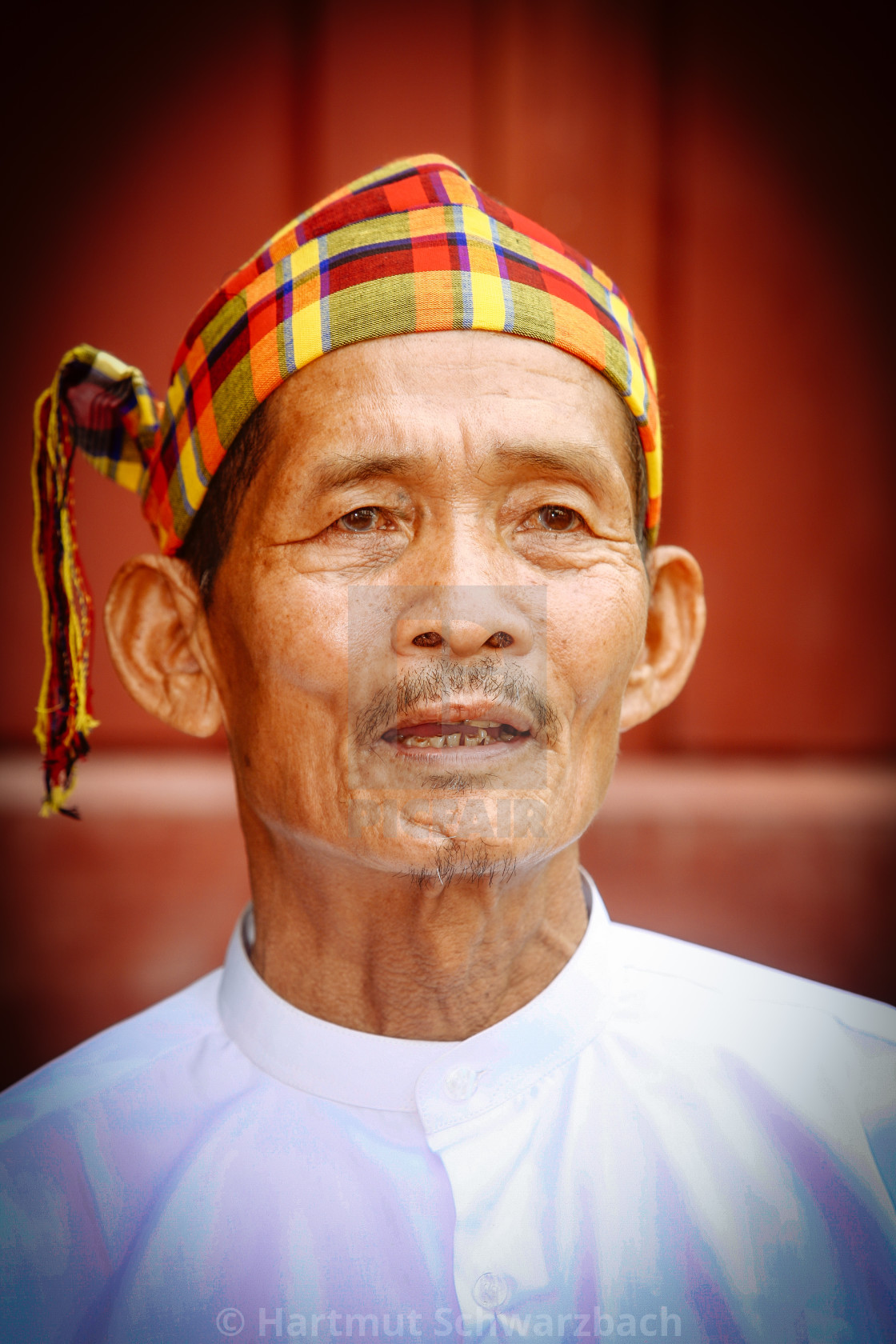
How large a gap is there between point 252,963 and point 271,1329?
1.91ft

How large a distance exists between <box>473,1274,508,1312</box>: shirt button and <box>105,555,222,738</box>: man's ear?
100cm

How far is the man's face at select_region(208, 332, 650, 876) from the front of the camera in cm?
138

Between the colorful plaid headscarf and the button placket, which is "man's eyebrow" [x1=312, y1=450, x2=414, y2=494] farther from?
the button placket

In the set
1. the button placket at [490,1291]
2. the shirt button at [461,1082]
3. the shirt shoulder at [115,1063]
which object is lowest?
the button placket at [490,1291]

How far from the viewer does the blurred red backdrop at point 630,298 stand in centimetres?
251

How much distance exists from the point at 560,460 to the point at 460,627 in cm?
36

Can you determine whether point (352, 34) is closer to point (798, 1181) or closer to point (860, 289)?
point (860, 289)

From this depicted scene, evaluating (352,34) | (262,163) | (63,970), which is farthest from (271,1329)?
(352,34)

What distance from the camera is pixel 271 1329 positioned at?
1.33m

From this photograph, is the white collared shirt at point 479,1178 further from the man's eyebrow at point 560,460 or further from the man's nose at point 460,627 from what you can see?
Result: the man's eyebrow at point 560,460

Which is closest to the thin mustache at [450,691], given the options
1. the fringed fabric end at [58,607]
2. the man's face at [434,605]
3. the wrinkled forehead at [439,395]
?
the man's face at [434,605]

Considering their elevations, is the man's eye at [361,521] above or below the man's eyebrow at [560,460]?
below

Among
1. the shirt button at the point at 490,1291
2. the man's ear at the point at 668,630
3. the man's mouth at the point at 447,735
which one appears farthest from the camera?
the man's ear at the point at 668,630

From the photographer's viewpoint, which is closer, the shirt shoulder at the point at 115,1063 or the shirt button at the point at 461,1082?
the shirt button at the point at 461,1082
